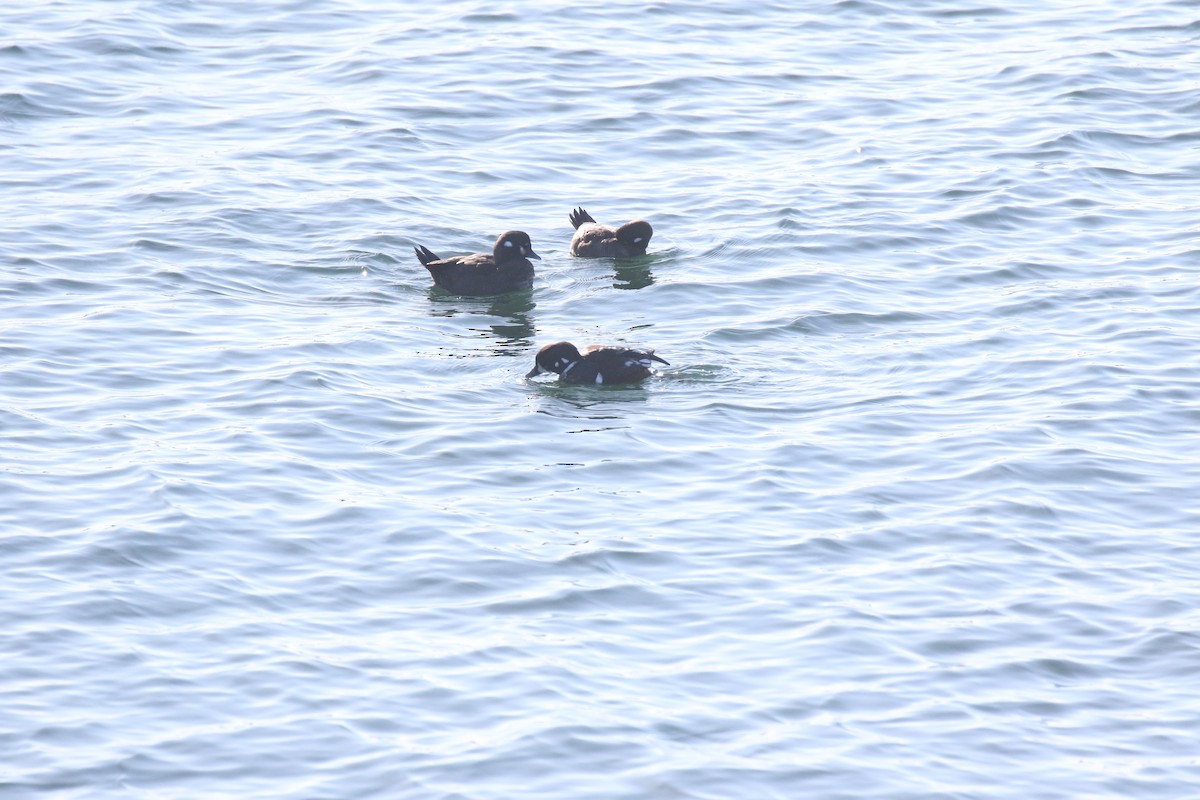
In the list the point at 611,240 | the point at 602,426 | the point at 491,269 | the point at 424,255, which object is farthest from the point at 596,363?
the point at 424,255

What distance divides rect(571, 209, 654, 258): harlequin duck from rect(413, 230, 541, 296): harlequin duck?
739 mm

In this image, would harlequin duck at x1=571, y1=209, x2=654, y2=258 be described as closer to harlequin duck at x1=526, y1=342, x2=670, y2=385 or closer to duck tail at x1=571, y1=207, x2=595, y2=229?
duck tail at x1=571, y1=207, x2=595, y2=229

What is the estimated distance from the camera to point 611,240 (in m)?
17.6

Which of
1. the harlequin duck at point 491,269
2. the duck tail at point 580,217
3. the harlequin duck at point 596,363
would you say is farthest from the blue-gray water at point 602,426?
the duck tail at point 580,217

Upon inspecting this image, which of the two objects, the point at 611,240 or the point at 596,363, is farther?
the point at 611,240

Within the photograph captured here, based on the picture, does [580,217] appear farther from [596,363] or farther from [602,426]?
[602,426]

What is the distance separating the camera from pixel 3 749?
9289 millimetres

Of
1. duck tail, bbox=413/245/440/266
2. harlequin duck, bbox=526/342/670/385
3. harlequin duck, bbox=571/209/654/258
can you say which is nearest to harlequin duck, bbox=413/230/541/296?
duck tail, bbox=413/245/440/266

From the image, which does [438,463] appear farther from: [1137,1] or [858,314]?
[1137,1]

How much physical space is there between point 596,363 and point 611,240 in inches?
132

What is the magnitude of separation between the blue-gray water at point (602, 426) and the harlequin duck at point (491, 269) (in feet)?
0.85

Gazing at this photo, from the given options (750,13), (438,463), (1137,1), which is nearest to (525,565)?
(438,463)

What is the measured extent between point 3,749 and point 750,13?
2046 cm

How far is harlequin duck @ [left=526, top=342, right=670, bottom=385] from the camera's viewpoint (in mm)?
14508
